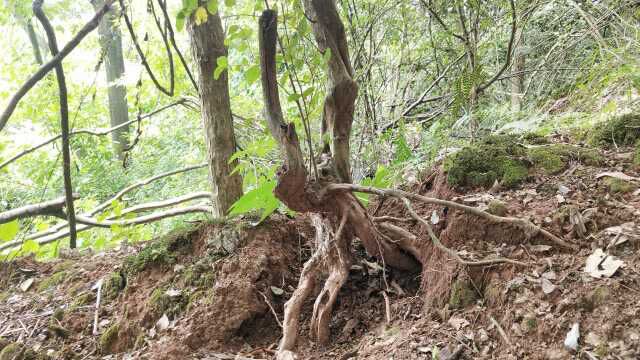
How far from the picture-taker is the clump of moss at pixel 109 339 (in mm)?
2227

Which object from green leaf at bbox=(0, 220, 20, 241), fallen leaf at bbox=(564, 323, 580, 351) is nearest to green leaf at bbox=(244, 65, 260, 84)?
fallen leaf at bbox=(564, 323, 580, 351)

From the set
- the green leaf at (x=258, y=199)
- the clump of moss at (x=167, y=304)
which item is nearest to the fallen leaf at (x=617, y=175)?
the green leaf at (x=258, y=199)

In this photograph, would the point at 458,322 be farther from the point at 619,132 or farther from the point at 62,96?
the point at 62,96

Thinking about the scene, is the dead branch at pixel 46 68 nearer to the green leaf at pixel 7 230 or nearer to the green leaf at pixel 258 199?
the green leaf at pixel 258 199

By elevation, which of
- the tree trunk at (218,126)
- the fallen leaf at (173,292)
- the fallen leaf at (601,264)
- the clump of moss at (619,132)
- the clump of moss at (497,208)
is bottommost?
the fallen leaf at (173,292)

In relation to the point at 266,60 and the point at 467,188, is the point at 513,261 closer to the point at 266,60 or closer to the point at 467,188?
the point at 467,188

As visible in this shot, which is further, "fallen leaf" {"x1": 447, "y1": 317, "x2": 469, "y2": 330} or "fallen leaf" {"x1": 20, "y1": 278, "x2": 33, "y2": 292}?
"fallen leaf" {"x1": 20, "y1": 278, "x2": 33, "y2": 292}

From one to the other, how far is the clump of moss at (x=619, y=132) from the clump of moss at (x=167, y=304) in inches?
92.3

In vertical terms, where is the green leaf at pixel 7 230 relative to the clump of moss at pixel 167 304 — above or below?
above

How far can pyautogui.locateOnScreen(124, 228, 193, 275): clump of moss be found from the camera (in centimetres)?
254

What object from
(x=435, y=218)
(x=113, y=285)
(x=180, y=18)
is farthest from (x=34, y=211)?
(x=435, y=218)

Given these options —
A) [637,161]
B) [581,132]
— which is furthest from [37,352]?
[581,132]

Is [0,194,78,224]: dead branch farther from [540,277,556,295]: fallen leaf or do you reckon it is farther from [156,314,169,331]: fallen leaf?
[540,277,556,295]: fallen leaf

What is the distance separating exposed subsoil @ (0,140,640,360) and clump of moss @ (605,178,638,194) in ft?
0.09
